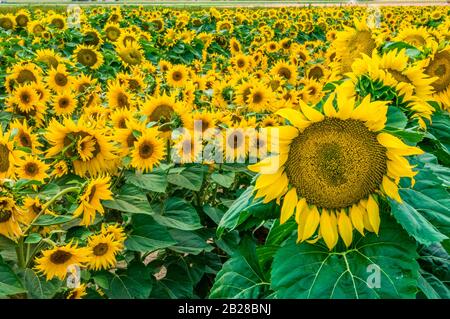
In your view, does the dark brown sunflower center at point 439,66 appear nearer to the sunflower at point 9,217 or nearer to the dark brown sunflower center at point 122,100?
the dark brown sunflower center at point 122,100

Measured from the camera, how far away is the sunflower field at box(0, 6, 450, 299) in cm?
176

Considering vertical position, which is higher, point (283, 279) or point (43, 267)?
point (283, 279)

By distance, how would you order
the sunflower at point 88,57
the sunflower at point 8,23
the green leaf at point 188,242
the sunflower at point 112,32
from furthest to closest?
the sunflower at point 8,23, the sunflower at point 112,32, the sunflower at point 88,57, the green leaf at point 188,242

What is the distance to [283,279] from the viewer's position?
70.2 inches

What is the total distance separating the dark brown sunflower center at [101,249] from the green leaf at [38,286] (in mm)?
206

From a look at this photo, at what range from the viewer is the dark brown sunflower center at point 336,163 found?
1753mm

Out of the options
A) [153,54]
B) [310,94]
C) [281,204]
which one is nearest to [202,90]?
[310,94]

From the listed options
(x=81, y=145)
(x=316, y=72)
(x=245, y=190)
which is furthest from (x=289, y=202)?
(x=316, y=72)

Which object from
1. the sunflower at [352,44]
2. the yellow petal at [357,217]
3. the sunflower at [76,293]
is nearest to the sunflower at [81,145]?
the sunflower at [76,293]

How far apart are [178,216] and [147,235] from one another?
0.27 metres

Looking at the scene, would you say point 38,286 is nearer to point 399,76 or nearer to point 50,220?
point 50,220
